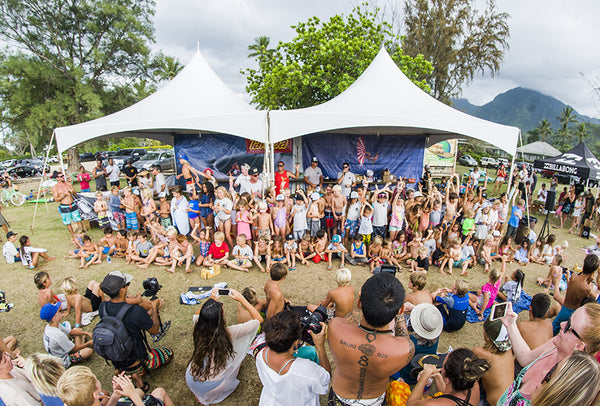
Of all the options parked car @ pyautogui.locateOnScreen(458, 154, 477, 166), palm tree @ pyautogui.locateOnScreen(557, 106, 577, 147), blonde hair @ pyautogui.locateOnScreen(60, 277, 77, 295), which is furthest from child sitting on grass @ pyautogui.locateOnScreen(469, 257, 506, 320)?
palm tree @ pyautogui.locateOnScreen(557, 106, 577, 147)

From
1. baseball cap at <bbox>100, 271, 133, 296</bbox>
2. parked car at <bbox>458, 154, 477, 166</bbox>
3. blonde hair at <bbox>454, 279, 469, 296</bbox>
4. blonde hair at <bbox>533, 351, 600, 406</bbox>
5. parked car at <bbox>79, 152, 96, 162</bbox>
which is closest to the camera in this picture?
blonde hair at <bbox>533, 351, 600, 406</bbox>

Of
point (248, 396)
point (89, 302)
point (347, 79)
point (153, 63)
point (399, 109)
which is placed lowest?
point (248, 396)

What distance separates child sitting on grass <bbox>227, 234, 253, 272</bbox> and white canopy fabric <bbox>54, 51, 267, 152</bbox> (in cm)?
231

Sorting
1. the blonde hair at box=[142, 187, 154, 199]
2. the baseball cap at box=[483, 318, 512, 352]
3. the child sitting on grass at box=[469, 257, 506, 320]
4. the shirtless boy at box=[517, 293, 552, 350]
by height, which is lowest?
the child sitting on grass at box=[469, 257, 506, 320]

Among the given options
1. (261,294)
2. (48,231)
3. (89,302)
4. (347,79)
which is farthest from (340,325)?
(347,79)

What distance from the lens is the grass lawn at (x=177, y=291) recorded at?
3.11 metres

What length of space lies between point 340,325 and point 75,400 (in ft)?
5.54

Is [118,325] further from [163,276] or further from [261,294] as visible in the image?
[163,276]

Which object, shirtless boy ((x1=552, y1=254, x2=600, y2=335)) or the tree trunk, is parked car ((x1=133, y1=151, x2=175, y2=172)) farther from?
shirtless boy ((x1=552, y1=254, x2=600, y2=335))

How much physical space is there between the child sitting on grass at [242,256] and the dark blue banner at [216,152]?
534 cm

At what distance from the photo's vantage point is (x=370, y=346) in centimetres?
161

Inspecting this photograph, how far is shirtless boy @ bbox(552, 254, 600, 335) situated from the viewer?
3152mm

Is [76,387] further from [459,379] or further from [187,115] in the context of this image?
[187,115]

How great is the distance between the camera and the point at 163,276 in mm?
5273
